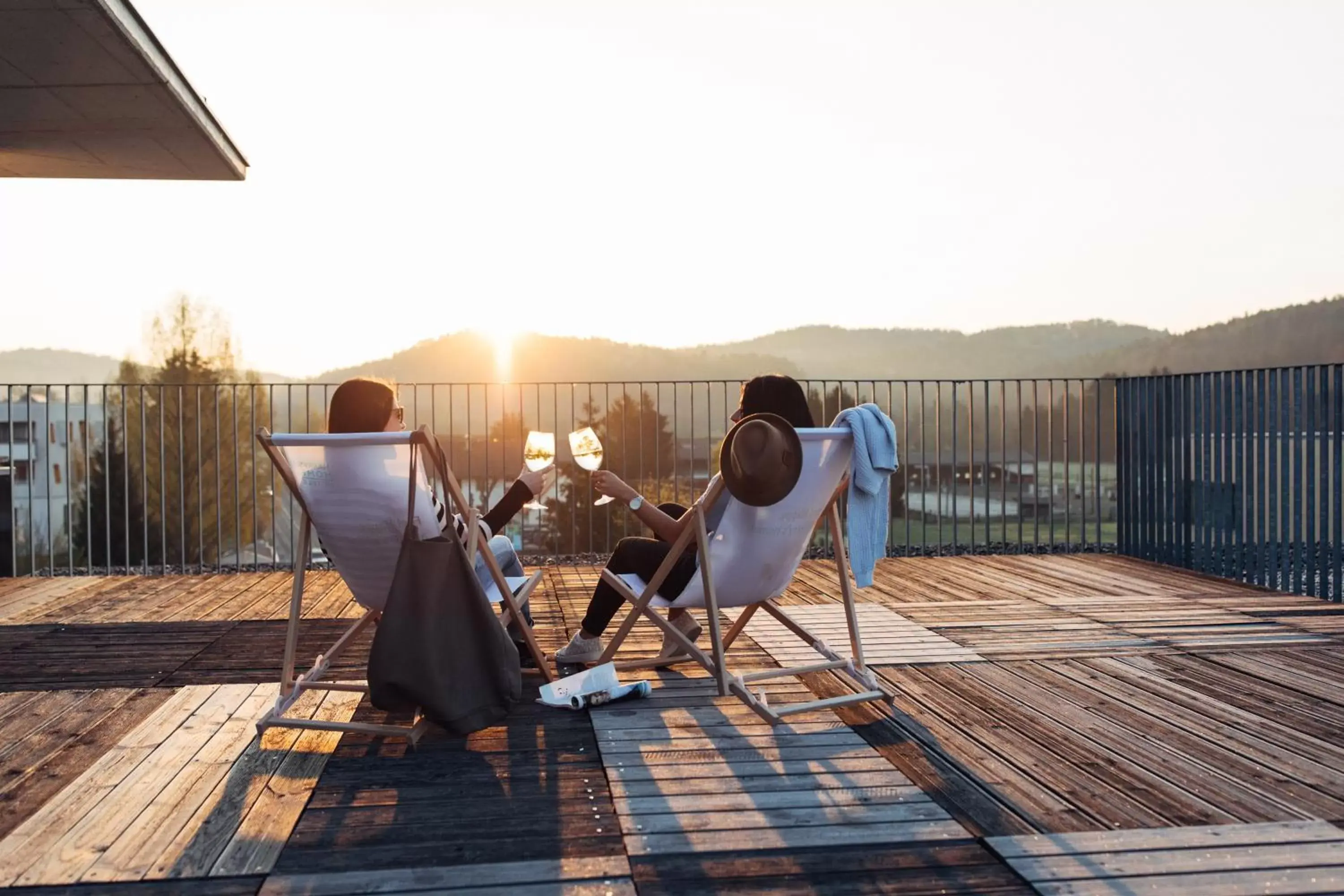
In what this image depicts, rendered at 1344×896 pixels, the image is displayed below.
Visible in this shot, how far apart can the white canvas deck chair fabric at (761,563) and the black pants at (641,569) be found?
0.20 feet

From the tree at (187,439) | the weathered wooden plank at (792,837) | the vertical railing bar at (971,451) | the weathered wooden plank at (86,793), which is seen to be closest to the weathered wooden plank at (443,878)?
the weathered wooden plank at (792,837)

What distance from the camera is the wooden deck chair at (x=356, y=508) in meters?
2.85

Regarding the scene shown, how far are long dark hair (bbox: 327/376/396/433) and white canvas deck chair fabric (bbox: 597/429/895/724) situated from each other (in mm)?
880

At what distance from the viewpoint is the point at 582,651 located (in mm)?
3801

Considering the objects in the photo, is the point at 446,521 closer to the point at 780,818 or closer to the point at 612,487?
the point at 612,487

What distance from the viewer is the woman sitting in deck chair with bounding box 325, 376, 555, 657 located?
3270 mm

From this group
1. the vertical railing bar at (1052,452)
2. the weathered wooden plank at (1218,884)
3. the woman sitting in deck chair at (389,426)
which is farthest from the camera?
the vertical railing bar at (1052,452)

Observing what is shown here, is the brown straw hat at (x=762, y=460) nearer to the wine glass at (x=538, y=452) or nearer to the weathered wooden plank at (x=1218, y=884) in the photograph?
the wine glass at (x=538, y=452)

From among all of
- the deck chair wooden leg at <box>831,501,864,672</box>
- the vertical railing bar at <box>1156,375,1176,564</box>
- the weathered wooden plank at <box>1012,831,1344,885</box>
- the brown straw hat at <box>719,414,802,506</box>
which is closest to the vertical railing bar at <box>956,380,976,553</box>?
the vertical railing bar at <box>1156,375,1176,564</box>

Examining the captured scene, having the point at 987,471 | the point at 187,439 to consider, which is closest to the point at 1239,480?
the point at 987,471

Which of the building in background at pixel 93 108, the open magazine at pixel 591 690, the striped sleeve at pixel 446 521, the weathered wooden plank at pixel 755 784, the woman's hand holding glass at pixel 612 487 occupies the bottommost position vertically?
the weathered wooden plank at pixel 755 784

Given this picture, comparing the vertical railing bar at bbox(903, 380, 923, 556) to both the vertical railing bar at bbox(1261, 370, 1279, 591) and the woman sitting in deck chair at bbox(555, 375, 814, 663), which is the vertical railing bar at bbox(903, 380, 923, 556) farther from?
the woman sitting in deck chair at bbox(555, 375, 814, 663)

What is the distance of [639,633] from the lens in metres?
4.40

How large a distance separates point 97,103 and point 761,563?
13.1 feet
